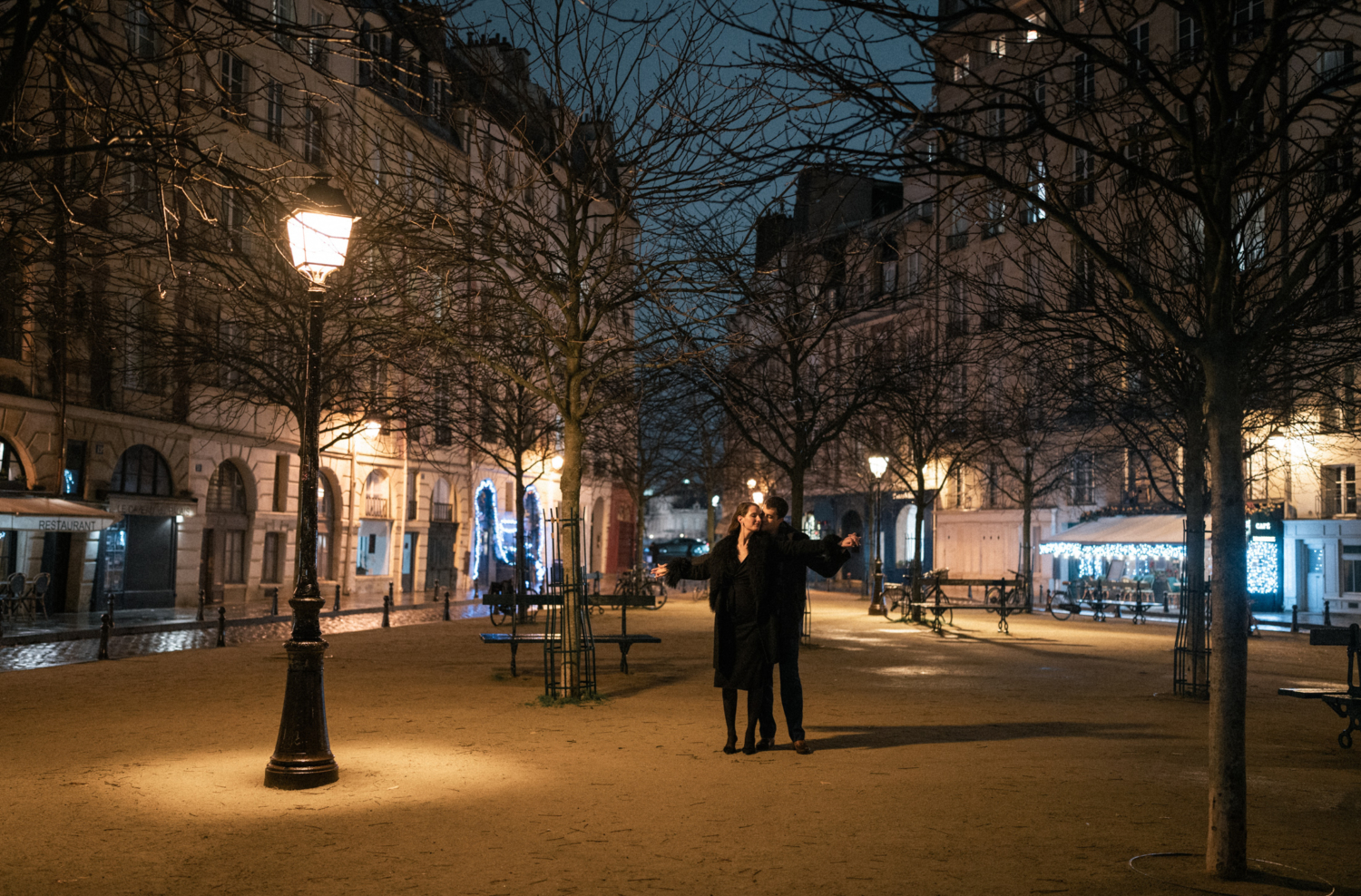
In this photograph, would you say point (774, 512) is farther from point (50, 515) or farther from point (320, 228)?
→ point (50, 515)

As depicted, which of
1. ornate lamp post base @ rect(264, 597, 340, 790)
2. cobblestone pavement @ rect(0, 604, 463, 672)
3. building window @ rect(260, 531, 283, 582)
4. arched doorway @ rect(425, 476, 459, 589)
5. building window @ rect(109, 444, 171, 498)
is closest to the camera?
ornate lamp post base @ rect(264, 597, 340, 790)

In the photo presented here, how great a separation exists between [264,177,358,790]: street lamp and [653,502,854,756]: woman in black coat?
2795 millimetres

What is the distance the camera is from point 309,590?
793 centimetres

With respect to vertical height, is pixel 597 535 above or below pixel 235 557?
above

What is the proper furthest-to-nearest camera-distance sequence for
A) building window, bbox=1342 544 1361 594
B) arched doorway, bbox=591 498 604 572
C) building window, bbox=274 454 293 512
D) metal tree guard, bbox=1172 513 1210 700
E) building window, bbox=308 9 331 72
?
arched doorway, bbox=591 498 604 572, building window, bbox=1342 544 1361 594, building window, bbox=274 454 293 512, metal tree guard, bbox=1172 513 1210 700, building window, bbox=308 9 331 72

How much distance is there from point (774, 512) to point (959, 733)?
2.56 m

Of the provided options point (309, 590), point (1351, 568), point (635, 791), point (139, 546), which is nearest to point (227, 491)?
point (139, 546)

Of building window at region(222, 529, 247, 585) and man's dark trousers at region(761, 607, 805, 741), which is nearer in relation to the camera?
man's dark trousers at region(761, 607, 805, 741)

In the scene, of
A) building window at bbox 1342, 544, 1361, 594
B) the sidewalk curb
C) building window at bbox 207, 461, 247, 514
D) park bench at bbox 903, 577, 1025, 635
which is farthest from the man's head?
building window at bbox 1342, 544, 1361, 594

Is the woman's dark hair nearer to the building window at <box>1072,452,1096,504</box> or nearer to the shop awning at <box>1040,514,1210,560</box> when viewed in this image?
the shop awning at <box>1040,514,1210,560</box>

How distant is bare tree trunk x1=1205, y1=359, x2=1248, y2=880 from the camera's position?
17.7 feet

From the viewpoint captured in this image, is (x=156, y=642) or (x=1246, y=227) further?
(x=156, y=642)

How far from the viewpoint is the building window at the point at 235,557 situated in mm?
31938

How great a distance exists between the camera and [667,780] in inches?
305
